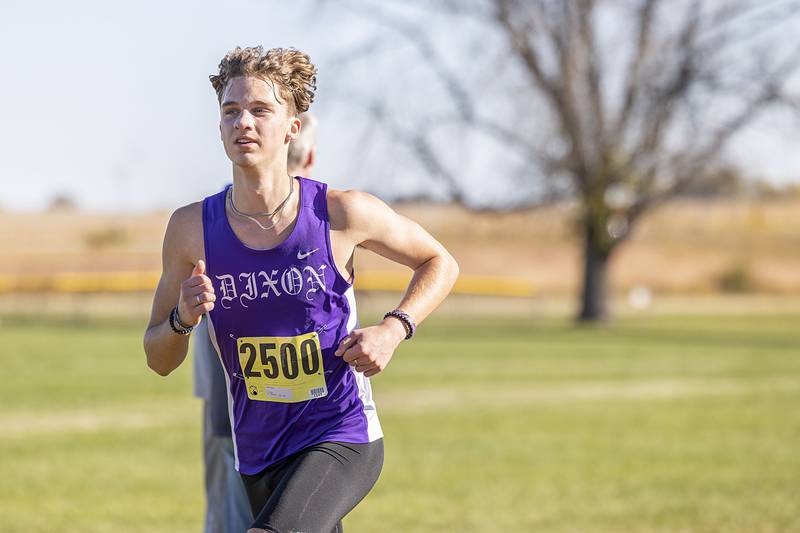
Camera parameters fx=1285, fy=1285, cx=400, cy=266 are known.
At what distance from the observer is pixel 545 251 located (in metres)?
75.3

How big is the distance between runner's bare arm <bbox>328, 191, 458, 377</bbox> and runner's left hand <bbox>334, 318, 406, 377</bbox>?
2 cm

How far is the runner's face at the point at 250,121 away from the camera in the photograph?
4.40m

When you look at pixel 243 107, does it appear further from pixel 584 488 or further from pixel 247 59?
pixel 584 488

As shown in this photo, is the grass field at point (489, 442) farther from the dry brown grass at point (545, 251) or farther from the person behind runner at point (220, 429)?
the dry brown grass at point (545, 251)

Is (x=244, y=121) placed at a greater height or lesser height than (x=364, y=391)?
greater

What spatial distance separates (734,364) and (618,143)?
1406cm

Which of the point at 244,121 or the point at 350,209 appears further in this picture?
the point at 350,209

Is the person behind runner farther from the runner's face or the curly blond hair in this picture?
the runner's face

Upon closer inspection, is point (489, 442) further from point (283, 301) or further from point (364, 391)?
point (283, 301)

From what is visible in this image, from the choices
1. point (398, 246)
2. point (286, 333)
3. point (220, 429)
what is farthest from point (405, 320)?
point (220, 429)

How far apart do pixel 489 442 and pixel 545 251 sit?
6188 cm

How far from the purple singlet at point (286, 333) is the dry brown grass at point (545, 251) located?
52590 millimetres

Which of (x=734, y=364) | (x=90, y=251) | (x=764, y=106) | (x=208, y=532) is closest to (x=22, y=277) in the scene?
(x=90, y=251)

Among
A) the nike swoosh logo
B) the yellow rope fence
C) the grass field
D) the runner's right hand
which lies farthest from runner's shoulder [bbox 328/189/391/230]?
the yellow rope fence
